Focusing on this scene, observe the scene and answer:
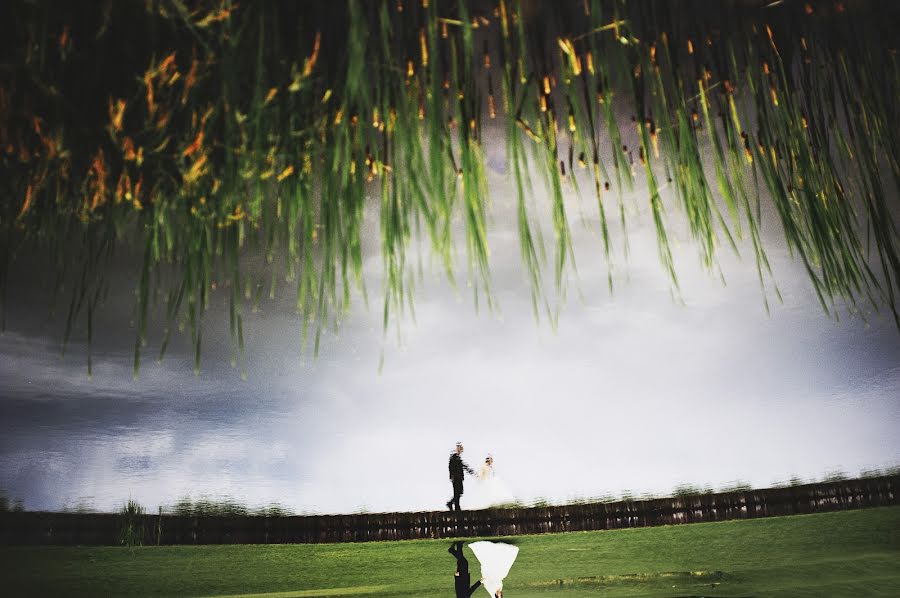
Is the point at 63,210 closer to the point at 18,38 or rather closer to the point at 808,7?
the point at 18,38

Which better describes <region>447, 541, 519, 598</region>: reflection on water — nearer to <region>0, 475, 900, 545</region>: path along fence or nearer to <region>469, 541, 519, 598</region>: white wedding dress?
<region>469, 541, 519, 598</region>: white wedding dress

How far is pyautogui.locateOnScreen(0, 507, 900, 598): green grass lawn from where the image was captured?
386 centimetres

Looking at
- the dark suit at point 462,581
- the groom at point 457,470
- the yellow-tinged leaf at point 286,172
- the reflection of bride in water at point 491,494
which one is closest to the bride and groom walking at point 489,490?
the reflection of bride in water at point 491,494

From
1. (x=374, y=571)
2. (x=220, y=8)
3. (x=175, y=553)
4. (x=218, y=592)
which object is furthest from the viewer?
(x=175, y=553)

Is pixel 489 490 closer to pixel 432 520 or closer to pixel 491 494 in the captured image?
pixel 491 494

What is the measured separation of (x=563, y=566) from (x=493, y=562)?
5.14ft

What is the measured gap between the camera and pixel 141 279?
3.11ft

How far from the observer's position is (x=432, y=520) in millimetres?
8539

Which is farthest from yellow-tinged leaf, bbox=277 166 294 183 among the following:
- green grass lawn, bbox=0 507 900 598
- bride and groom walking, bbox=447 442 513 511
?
bride and groom walking, bbox=447 442 513 511

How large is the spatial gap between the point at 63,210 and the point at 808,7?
1.26 meters

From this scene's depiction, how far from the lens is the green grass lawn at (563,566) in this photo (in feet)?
12.7

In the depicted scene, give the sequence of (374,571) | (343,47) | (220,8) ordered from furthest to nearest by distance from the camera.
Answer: (374,571) → (343,47) → (220,8)

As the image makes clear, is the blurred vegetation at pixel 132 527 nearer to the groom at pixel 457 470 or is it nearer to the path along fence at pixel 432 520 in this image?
the path along fence at pixel 432 520

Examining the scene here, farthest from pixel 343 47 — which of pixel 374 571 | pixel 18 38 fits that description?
pixel 374 571
